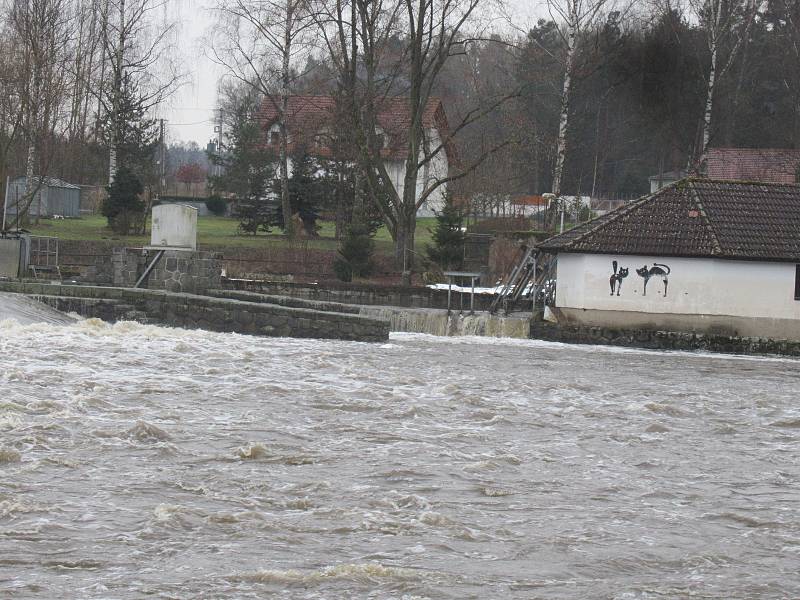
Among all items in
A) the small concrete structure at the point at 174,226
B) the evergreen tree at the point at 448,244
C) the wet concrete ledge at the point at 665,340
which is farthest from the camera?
the evergreen tree at the point at 448,244

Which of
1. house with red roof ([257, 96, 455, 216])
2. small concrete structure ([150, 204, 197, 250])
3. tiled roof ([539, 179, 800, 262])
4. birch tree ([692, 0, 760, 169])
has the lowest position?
small concrete structure ([150, 204, 197, 250])

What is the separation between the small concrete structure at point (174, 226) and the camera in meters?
28.6

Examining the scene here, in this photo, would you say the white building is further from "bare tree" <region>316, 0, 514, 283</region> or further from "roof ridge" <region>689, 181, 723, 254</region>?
"bare tree" <region>316, 0, 514, 283</region>

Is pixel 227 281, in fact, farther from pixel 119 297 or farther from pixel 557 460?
pixel 557 460

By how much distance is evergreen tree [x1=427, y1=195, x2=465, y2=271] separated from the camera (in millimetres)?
36438

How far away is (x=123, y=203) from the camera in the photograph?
40438mm

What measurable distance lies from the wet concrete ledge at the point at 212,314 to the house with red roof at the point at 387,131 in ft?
45.7

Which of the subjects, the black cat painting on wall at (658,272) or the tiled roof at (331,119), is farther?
the tiled roof at (331,119)

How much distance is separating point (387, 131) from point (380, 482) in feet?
107

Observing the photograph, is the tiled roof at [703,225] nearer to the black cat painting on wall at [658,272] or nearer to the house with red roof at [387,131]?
the black cat painting on wall at [658,272]

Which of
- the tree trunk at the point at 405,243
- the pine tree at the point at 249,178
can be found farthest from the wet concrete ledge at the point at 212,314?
the pine tree at the point at 249,178

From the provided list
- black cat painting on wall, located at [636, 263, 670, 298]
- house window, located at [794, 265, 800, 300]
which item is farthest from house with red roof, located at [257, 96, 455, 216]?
house window, located at [794, 265, 800, 300]

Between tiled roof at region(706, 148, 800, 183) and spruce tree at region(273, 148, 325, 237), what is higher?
tiled roof at region(706, 148, 800, 183)

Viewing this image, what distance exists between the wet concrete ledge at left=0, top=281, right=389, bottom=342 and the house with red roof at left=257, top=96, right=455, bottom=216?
13.9 m
